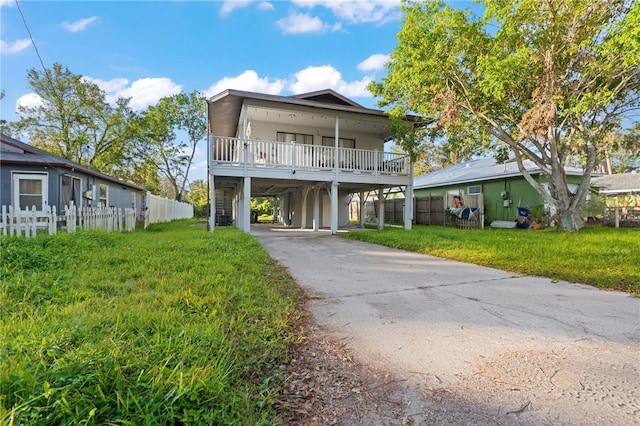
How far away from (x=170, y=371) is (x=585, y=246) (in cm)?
865

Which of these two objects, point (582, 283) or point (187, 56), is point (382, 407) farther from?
point (187, 56)

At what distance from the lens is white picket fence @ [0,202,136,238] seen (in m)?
6.29

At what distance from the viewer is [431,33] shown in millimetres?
9508

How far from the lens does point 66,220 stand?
25.6 ft

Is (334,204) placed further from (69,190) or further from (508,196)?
(69,190)

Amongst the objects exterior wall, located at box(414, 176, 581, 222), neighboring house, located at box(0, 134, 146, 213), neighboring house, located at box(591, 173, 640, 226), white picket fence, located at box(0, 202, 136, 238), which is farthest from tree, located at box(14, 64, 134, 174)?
neighboring house, located at box(591, 173, 640, 226)

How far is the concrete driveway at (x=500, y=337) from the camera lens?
5.75 ft

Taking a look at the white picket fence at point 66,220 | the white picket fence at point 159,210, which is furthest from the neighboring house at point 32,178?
the white picket fence at point 66,220

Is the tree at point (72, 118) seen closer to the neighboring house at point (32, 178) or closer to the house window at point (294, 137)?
the neighboring house at point (32, 178)

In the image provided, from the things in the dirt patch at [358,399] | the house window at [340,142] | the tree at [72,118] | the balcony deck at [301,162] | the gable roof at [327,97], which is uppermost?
the tree at [72,118]

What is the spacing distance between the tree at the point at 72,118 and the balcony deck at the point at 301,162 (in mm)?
17394

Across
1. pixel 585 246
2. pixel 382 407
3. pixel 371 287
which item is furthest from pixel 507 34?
pixel 382 407

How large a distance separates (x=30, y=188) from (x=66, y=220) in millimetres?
7443

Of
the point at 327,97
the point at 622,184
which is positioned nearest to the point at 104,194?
the point at 327,97
